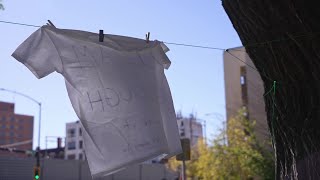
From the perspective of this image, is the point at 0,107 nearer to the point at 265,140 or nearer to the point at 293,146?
the point at 265,140

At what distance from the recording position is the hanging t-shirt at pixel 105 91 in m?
5.19

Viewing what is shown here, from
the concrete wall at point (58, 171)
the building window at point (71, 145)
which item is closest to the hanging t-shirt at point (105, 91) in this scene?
the concrete wall at point (58, 171)

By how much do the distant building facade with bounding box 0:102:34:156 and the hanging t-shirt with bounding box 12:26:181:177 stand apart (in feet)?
296

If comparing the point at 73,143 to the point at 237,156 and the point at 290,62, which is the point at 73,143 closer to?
the point at 237,156

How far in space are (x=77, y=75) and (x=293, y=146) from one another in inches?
86.0

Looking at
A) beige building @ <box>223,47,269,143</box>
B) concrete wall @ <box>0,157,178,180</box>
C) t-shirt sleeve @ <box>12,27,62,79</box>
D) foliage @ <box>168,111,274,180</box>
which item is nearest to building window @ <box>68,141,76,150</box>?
concrete wall @ <box>0,157,178,180</box>

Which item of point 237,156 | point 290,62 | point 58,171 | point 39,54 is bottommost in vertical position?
point 58,171

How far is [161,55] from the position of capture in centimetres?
584

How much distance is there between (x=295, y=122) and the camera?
5000 millimetres

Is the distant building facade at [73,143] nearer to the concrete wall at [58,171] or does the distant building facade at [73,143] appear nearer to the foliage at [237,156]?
the concrete wall at [58,171]

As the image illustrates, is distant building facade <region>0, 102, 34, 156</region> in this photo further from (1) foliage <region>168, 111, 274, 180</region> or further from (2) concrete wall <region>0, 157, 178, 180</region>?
(1) foliage <region>168, 111, 274, 180</region>

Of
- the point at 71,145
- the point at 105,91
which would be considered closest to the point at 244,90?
the point at 105,91

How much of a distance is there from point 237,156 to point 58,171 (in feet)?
80.6

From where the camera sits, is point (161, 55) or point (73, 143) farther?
point (73, 143)
